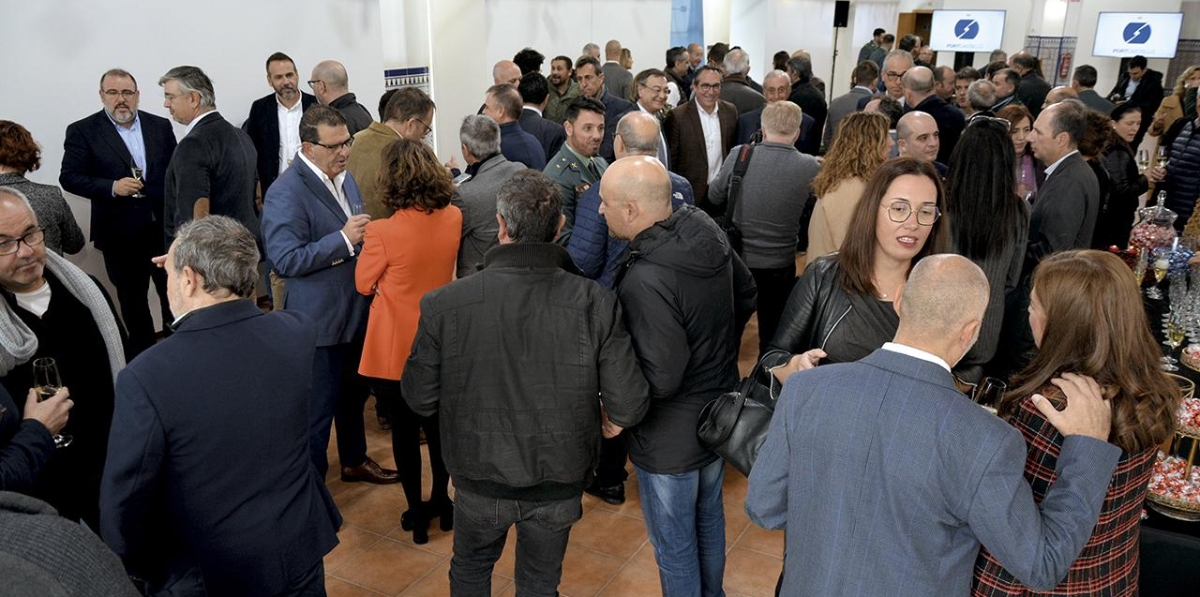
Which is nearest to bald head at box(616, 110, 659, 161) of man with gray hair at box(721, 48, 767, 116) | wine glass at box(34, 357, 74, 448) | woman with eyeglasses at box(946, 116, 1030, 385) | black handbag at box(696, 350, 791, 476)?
woman with eyeglasses at box(946, 116, 1030, 385)

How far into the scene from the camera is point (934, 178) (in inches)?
95.6

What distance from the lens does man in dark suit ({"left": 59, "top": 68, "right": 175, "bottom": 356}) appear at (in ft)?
15.0

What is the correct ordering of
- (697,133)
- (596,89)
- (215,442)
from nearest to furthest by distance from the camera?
(215,442)
(697,133)
(596,89)

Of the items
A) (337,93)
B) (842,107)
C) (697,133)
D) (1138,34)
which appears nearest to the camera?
(337,93)

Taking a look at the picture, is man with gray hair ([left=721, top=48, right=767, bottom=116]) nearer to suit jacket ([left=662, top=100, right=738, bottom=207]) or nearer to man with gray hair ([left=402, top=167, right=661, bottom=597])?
suit jacket ([left=662, top=100, right=738, bottom=207])

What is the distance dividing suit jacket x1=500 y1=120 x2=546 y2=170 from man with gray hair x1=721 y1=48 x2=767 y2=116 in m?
2.69

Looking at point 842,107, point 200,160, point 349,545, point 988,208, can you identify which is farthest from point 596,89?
point 349,545

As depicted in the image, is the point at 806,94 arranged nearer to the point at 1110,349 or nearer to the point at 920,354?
the point at 1110,349

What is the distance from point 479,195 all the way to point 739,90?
4133mm

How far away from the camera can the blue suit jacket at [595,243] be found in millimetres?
3252

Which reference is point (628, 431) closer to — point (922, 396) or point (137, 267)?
point (922, 396)

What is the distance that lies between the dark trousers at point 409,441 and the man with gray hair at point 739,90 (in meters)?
4.39

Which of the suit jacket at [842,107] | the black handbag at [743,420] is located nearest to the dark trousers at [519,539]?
the black handbag at [743,420]

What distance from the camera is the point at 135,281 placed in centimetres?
491
